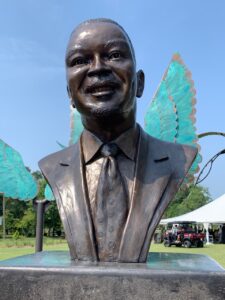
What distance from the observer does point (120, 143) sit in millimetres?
2963

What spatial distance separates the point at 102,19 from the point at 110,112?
69cm

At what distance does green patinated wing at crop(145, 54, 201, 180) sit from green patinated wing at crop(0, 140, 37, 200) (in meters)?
3.41

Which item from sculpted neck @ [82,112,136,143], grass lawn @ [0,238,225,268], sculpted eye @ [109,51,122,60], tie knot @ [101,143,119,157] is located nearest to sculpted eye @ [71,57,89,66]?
sculpted eye @ [109,51,122,60]

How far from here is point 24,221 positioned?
4109 cm

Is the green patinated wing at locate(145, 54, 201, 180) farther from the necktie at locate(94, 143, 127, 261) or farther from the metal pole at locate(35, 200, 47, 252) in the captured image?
the necktie at locate(94, 143, 127, 261)

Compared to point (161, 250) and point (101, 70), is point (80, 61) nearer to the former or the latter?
point (101, 70)

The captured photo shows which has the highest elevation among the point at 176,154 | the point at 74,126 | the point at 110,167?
the point at 74,126

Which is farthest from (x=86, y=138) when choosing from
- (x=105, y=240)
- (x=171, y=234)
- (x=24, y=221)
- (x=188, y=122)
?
(x=24, y=221)

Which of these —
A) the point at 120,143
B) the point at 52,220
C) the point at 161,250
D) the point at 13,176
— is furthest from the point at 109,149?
the point at 52,220

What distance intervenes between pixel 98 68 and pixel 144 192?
88cm

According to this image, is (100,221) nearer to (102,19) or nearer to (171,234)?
(102,19)

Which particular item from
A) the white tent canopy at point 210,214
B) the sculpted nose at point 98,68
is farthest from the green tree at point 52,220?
the sculpted nose at point 98,68

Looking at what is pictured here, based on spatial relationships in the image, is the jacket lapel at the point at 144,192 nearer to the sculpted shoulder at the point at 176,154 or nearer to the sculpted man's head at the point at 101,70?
the sculpted shoulder at the point at 176,154

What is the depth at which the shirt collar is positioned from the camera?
117 inches
